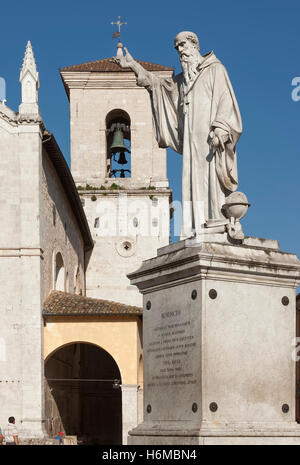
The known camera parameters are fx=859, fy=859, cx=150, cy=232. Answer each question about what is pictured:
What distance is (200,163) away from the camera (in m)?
8.19

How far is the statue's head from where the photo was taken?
8359 millimetres

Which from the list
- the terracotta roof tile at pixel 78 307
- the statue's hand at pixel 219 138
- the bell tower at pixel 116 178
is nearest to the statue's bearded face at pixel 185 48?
the statue's hand at pixel 219 138

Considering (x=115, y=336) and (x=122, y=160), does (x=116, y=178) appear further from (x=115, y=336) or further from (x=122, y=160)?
(x=115, y=336)

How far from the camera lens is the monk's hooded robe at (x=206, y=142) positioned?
314 inches

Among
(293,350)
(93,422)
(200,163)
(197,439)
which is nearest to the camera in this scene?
(197,439)

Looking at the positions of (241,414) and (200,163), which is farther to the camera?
(200,163)

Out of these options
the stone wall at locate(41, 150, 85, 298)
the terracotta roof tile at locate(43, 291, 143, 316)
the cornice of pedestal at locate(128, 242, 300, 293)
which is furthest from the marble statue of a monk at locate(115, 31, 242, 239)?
the stone wall at locate(41, 150, 85, 298)

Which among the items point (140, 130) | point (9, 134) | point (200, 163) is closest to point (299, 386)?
point (140, 130)

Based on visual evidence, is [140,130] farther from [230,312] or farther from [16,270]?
[230,312]

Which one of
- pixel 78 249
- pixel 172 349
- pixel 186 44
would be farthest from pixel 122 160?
pixel 172 349

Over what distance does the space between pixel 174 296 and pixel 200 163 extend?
53.3 inches

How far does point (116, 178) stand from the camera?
120 feet

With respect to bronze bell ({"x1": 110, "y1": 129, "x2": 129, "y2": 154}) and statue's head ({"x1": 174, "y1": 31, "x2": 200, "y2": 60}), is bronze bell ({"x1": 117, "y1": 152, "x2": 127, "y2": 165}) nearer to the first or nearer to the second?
bronze bell ({"x1": 110, "y1": 129, "x2": 129, "y2": 154})

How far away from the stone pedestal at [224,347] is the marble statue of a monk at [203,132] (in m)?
0.51
